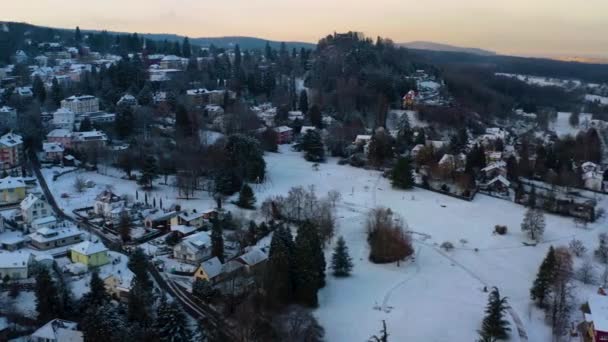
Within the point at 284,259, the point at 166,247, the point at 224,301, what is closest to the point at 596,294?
the point at 284,259

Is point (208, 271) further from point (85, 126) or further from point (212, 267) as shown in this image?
point (85, 126)

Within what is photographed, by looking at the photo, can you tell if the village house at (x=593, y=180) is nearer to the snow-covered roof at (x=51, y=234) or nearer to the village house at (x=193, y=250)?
the village house at (x=193, y=250)

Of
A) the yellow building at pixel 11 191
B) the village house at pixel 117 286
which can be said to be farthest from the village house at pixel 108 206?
the village house at pixel 117 286

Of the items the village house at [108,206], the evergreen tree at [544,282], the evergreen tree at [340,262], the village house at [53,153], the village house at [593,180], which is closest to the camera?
the evergreen tree at [544,282]

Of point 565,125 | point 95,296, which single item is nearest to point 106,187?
point 95,296

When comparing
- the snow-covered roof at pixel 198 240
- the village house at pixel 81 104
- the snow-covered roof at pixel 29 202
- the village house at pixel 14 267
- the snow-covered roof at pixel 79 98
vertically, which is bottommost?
the village house at pixel 14 267
